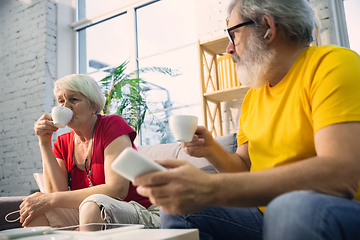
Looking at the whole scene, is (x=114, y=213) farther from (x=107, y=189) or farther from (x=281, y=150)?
(x=281, y=150)

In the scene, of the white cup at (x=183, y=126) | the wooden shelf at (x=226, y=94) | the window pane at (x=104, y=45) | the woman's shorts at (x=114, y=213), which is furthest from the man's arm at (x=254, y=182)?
the window pane at (x=104, y=45)

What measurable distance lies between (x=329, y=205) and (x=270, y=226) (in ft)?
0.39

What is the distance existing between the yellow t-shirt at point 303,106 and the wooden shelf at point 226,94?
Answer: 1.27 meters

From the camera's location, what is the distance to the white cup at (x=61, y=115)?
1485 millimetres

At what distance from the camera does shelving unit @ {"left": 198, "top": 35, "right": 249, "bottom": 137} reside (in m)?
2.50

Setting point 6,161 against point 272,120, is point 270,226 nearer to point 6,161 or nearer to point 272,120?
point 272,120

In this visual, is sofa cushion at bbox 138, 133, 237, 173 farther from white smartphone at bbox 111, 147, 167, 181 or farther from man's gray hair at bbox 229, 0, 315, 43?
white smartphone at bbox 111, 147, 167, 181

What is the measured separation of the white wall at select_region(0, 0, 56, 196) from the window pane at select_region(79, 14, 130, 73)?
42cm

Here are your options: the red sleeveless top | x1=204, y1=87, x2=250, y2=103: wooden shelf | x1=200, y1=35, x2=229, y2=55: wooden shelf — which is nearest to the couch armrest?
the red sleeveless top

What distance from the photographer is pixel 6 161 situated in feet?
13.2

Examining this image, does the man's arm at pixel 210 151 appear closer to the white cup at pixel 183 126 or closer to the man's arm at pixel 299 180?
the white cup at pixel 183 126

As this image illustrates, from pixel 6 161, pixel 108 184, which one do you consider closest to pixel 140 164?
pixel 108 184

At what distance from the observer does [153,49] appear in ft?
12.0

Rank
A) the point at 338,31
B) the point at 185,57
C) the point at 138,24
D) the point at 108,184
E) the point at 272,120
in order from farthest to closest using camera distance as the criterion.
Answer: the point at 138,24, the point at 185,57, the point at 338,31, the point at 108,184, the point at 272,120
